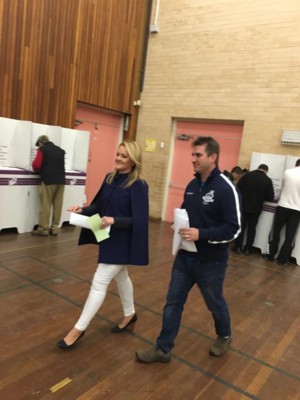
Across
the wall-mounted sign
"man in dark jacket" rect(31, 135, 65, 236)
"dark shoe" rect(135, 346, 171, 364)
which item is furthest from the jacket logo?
the wall-mounted sign

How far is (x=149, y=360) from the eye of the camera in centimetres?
241

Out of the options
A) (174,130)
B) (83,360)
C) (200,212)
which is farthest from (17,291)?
(174,130)

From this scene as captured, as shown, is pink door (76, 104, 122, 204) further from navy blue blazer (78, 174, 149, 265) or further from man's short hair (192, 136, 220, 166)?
man's short hair (192, 136, 220, 166)

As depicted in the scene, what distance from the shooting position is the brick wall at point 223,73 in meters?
6.11

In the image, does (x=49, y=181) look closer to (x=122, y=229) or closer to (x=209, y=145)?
(x=122, y=229)

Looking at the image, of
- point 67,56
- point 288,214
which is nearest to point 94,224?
point 288,214

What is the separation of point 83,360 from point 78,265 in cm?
190

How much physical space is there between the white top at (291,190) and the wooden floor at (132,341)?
1370 mm

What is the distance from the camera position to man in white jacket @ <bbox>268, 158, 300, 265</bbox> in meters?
5.31

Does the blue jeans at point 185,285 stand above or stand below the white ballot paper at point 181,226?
below

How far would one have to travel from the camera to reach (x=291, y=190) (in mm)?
5316

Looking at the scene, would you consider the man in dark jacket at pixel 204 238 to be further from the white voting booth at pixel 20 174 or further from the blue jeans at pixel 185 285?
the white voting booth at pixel 20 174

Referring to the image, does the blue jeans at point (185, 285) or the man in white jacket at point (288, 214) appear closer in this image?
the blue jeans at point (185, 285)

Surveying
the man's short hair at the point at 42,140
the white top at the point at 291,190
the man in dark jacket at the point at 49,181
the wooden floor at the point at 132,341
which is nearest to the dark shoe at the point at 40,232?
the man in dark jacket at the point at 49,181
